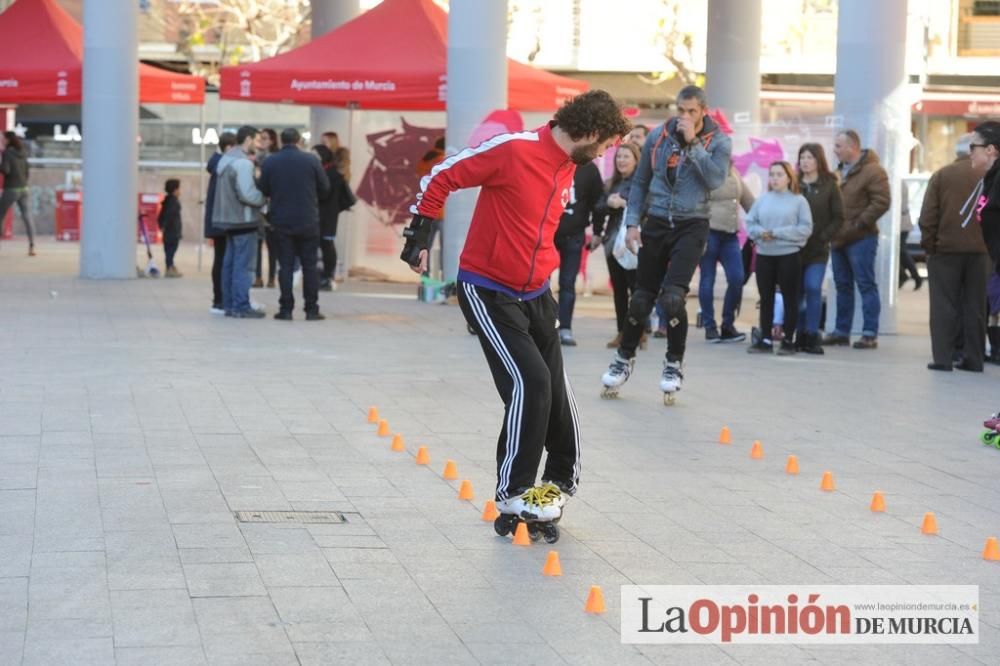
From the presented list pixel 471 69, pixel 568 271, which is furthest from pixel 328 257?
pixel 568 271

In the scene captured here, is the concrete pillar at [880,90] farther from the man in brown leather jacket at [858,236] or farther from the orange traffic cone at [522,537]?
the orange traffic cone at [522,537]

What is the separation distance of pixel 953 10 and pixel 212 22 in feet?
60.3

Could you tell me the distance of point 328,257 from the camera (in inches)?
759

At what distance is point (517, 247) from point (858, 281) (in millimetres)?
8394

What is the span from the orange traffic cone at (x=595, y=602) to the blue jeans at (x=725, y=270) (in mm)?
→ 9329

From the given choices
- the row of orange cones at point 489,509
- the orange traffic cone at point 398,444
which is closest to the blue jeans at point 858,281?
the row of orange cones at point 489,509

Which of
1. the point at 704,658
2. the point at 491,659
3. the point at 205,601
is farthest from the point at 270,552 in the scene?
the point at 704,658

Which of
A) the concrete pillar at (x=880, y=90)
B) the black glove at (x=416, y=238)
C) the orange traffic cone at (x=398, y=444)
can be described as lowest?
the orange traffic cone at (x=398, y=444)

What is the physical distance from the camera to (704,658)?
5.07m

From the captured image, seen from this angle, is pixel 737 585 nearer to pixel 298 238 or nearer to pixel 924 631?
pixel 924 631

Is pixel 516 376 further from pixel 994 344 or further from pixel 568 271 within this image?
pixel 994 344

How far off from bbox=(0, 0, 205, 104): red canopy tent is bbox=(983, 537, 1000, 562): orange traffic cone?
15.6 m

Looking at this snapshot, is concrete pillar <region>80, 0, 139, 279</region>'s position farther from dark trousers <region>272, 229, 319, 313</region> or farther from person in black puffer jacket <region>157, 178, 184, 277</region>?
dark trousers <region>272, 229, 319, 313</region>

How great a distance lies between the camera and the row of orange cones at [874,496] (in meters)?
6.55
